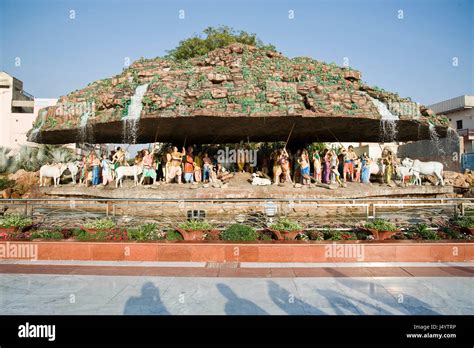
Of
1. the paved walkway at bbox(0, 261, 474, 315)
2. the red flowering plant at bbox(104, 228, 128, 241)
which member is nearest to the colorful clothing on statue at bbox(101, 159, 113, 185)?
the red flowering plant at bbox(104, 228, 128, 241)

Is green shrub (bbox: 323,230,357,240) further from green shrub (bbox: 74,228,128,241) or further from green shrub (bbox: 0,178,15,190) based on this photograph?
green shrub (bbox: 0,178,15,190)

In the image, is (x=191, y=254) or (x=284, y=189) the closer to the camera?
(x=191, y=254)

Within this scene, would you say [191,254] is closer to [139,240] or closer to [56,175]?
[139,240]

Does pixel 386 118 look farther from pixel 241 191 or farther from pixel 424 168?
pixel 241 191

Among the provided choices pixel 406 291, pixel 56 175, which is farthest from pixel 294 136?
pixel 406 291

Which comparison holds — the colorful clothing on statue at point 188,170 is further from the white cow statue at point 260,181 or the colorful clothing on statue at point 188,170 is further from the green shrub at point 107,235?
the green shrub at point 107,235

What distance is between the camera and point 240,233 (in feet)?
27.8

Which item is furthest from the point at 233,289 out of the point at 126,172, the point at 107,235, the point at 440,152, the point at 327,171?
the point at 440,152

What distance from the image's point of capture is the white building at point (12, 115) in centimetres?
4222

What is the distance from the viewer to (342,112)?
14398 mm

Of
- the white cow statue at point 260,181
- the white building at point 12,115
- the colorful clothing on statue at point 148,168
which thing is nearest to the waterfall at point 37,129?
the colorful clothing on statue at point 148,168

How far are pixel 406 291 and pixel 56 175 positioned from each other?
17024 mm

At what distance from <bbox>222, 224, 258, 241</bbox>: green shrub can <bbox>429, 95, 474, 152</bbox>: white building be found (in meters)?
38.3
